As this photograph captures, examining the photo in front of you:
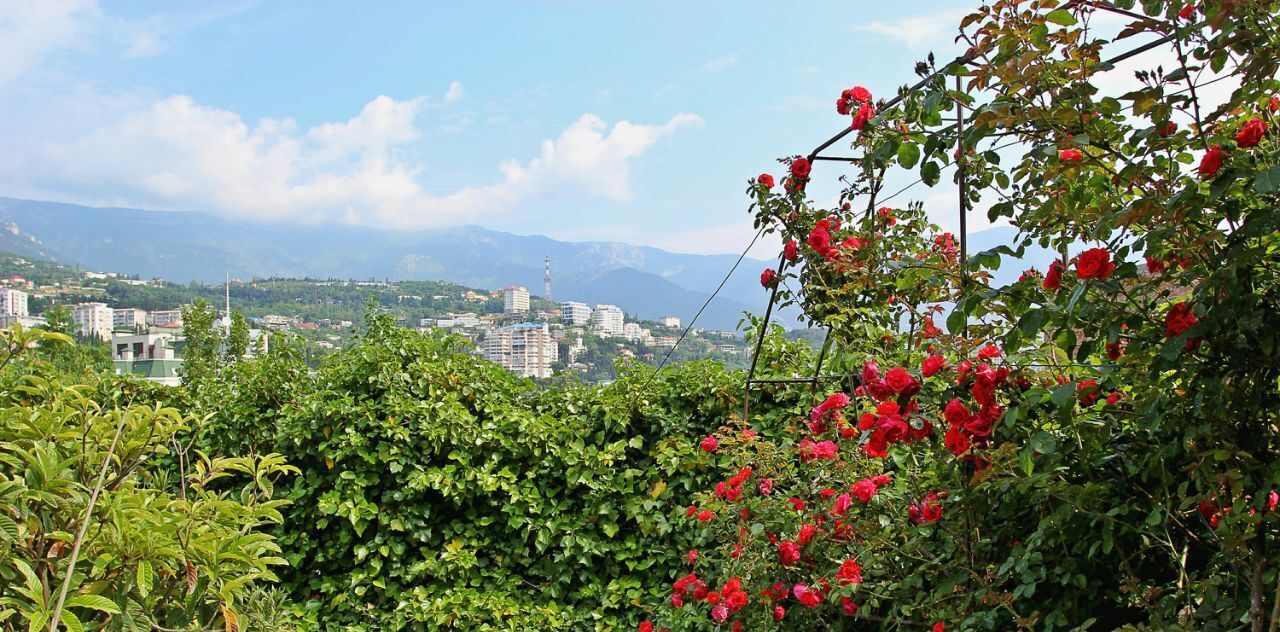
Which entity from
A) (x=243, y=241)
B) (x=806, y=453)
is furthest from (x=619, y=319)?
(x=243, y=241)

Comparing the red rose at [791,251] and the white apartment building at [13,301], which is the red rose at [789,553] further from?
the white apartment building at [13,301]

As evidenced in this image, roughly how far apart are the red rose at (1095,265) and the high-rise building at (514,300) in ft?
36.4

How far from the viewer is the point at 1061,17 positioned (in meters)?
1.32

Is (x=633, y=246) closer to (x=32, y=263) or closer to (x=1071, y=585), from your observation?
(x=32, y=263)

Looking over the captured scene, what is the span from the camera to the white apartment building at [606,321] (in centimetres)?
756

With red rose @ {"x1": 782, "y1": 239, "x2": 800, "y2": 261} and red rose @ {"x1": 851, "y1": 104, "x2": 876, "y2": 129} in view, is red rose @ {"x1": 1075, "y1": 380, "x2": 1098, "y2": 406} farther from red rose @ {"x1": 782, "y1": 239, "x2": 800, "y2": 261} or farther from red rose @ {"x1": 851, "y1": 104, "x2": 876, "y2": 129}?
red rose @ {"x1": 782, "y1": 239, "x2": 800, "y2": 261}

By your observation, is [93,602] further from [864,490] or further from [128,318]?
[128,318]

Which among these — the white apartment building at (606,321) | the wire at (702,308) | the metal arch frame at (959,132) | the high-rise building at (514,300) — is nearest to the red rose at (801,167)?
the metal arch frame at (959,132)

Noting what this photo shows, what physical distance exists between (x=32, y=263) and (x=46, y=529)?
35.8m

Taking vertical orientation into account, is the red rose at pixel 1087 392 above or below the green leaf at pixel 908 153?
below

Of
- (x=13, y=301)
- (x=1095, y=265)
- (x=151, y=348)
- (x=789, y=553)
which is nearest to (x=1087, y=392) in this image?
(x=1095, y=265)

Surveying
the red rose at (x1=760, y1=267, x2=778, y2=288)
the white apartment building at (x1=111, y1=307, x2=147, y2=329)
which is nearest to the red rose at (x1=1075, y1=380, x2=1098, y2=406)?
the red rose at (x1=760, y1=267, x2=778, y2=288)

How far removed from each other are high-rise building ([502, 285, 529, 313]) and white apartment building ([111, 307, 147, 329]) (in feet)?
44.0

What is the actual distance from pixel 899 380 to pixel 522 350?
4070mm
